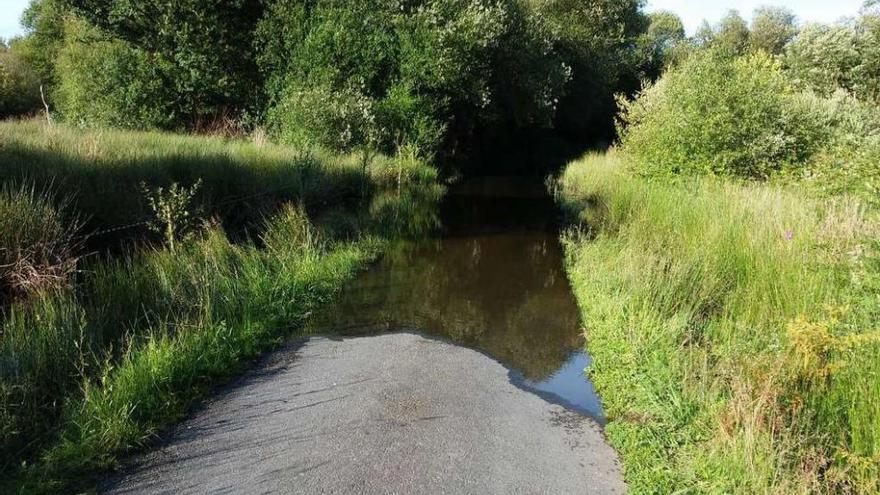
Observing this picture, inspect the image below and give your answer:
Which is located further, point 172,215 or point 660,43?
point 660,43

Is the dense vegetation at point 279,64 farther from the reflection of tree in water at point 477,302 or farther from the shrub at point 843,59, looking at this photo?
the shrub at point 843,59

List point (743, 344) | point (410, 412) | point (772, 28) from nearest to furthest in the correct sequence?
point (410, 412)
point (743, 344)
point (772, 28)

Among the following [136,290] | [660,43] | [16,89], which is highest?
[660,43]

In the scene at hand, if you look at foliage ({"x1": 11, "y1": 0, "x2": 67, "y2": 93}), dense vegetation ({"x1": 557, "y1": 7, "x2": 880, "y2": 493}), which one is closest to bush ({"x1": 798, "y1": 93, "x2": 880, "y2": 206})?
dense vegetation ({"x1": 557, "y1": 7, "x2": 880, "y2": 493})

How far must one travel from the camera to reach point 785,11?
57.4 m

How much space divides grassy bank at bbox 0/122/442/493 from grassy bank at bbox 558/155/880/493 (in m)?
4.07

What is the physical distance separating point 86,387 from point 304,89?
18.5 metres

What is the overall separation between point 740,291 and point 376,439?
17.3ft

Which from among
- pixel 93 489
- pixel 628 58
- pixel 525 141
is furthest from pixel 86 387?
pixel 628 58

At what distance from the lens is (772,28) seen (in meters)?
54.9

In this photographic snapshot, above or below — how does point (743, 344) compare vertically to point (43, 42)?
below

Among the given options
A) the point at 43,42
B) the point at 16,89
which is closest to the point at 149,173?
the point at 16,89

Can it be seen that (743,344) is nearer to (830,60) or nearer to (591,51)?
(830,60)

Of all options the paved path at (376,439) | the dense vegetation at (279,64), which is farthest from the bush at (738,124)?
the dense vegetation at (279,64)
